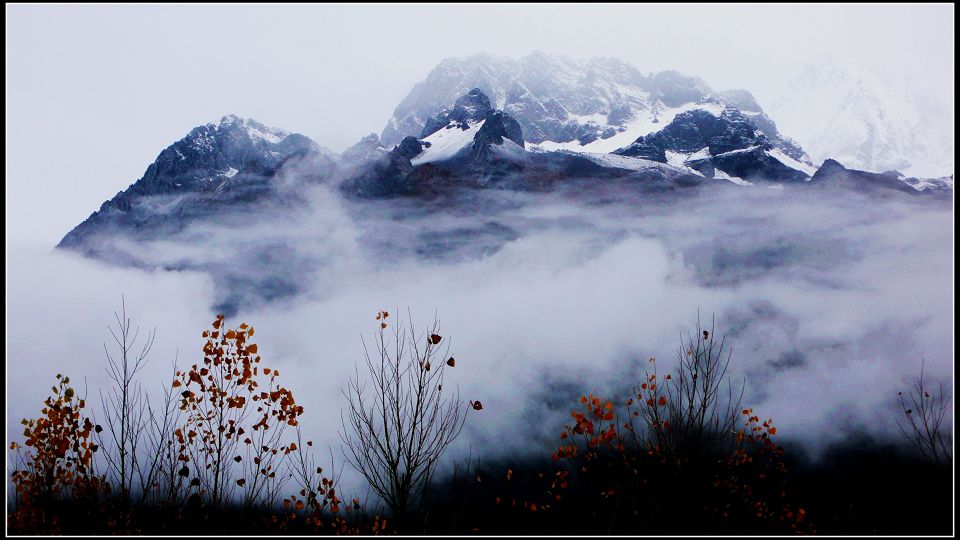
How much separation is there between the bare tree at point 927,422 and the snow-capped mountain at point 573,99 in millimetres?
7245

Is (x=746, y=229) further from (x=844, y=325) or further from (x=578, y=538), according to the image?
(x=578, y=538)

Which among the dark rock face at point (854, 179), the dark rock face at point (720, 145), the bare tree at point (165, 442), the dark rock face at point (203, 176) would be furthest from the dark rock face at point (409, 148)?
the dark rock face at point (854, 179)

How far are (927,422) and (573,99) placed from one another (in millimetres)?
13820

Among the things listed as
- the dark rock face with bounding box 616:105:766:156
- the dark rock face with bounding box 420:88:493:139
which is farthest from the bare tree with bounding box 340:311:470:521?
the dark rock face with bounding box 616:105:766:156

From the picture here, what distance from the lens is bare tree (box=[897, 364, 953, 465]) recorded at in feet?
27.4

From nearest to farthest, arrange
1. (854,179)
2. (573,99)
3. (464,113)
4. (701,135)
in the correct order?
(854,179), (464,113), (573,99), (701,135)

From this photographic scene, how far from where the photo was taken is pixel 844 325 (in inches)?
385

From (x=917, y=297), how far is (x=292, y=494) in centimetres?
1153

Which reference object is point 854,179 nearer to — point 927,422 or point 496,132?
point 927,422

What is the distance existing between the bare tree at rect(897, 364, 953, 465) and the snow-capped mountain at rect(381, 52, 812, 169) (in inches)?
285

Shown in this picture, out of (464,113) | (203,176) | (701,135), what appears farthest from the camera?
(701,135)

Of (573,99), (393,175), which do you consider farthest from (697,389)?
(573,99)

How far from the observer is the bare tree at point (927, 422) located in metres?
8.35

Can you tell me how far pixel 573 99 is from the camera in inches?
743
